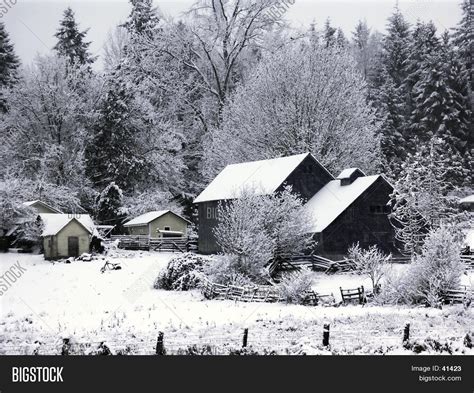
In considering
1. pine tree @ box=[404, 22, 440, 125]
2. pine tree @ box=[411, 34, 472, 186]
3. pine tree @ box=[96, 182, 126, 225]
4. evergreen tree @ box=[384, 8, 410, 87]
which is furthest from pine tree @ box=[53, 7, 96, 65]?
pine tree @ box=[411, 34, 472, 186]

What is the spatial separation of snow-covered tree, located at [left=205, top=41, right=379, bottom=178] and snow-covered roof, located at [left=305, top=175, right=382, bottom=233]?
24.1 feet

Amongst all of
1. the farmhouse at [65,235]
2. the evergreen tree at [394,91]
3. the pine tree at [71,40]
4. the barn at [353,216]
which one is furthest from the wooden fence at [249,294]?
the pine tree at [71,40]

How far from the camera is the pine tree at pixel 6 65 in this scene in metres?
63.0

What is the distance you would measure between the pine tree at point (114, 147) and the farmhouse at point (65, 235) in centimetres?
1352

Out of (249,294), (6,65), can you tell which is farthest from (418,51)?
(249,294)

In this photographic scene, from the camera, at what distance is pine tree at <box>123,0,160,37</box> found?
69312 millimetres

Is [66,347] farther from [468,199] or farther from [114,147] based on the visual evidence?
[468,199]

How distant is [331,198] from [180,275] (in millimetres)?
14471

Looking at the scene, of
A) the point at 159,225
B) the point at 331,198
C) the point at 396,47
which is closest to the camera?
the point at 331,198

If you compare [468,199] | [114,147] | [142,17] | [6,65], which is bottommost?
[468,199]

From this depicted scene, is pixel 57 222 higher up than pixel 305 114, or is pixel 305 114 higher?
pixel 305 114

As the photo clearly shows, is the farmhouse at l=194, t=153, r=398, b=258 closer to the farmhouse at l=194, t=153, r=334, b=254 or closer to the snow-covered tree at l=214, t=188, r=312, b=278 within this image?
the farmhouse at l=194, t=153, r=334, b=254

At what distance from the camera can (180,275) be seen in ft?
116
